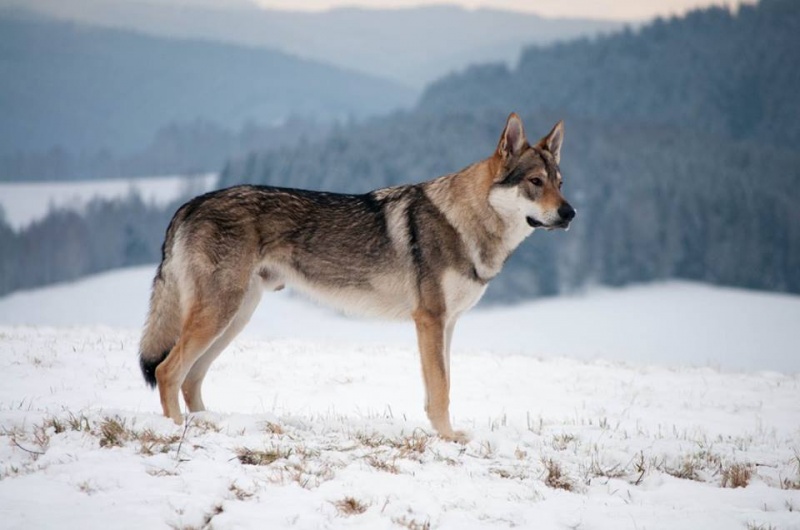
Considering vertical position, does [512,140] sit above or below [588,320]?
above

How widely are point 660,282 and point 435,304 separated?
88.5 metres

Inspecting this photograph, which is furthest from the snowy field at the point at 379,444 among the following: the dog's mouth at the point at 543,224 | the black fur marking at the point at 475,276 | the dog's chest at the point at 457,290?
the dog's mouth at the point at 543,224

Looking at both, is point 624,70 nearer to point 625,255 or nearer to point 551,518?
point 625,255

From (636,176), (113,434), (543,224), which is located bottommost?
(113,434)

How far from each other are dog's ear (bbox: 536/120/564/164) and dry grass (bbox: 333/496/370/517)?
4.02 m

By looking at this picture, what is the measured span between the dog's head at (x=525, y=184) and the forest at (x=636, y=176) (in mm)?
80266

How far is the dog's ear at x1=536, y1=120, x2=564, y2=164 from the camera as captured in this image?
283 inches

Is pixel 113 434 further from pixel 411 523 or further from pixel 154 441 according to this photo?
pixel 411 523

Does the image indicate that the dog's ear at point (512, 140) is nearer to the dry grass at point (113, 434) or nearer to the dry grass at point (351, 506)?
the dry grass at point (351, 506)

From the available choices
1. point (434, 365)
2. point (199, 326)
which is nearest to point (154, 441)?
point (199, 326)

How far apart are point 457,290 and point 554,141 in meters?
1.79

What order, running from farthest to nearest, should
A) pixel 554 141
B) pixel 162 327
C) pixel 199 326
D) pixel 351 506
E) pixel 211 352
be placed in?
pixel 554 141 < pixel 211 352 < pixel 162 327 < pixel 199 326 < pixel 351 506

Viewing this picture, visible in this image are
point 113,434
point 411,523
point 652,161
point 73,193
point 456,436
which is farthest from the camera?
point 73,193

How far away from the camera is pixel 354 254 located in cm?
708
